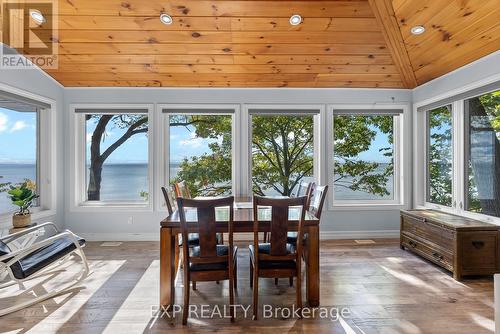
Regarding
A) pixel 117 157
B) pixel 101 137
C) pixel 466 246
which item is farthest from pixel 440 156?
pixel 101 137

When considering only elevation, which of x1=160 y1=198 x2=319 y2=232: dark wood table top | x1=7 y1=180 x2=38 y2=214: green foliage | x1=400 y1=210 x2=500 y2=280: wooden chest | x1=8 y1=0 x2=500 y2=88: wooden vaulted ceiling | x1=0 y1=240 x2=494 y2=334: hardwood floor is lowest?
x1=0 y1=240 x2=494 y2=334: hardwood floor

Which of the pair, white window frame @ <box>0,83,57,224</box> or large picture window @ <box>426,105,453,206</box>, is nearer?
large picture window @ <box>426,105,453,206</box>

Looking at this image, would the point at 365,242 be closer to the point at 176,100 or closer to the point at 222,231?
the point at 222,231

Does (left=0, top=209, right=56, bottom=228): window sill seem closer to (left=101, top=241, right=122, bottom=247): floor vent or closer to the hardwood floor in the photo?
(left=101, top=241, right=122, bottom=247): floor vent

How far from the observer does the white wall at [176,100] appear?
4441 millimetres

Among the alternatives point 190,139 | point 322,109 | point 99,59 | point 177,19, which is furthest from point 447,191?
point 99,59

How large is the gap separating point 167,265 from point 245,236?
2.25 meters

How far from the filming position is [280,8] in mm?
3105

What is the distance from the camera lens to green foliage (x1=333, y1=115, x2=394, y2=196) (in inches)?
183

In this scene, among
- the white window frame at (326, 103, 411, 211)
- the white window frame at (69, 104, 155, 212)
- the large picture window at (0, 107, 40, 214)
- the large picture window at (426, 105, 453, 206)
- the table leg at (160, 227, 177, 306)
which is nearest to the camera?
the table leg at (160, 227, 177, 306)

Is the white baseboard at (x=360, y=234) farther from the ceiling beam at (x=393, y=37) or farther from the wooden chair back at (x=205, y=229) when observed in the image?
the wooden chair back at (x=205, y=229)

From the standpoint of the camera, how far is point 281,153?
15.3 feet

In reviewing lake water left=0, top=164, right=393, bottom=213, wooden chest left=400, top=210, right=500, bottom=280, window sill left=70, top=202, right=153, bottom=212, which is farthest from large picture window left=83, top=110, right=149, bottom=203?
wooden chest left=400, top=210, right=500, bottom=280

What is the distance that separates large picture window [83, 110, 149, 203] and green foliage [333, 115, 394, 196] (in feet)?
10.4
